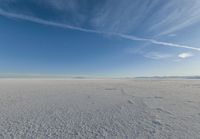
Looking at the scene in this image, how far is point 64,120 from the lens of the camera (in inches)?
218

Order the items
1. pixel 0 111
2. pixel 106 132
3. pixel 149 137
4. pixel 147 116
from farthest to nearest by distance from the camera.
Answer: pixel 0 111
pixel 147 116
pixel 106 132
pixel 149 137

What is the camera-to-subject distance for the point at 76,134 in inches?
171

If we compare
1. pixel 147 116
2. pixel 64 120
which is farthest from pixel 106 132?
pixel 147 116

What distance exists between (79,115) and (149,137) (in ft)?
10.5

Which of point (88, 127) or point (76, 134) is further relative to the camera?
point (88, 127)

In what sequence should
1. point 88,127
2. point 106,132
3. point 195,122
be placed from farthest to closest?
point 195,122 → point 88,127 → point 106,132

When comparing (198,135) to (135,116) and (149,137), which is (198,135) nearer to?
(149,137)

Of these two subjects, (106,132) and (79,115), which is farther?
(79,115)

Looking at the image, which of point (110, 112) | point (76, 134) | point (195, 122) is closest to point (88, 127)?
point (76, 134)

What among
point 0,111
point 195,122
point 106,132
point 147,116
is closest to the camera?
point 106,132

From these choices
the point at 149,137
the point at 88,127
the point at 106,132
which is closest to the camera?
the point at 149,137

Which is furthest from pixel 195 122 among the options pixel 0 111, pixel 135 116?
pixel 0 111

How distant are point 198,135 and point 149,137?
Result: 1.54m

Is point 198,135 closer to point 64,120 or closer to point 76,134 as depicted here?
point 76,134
